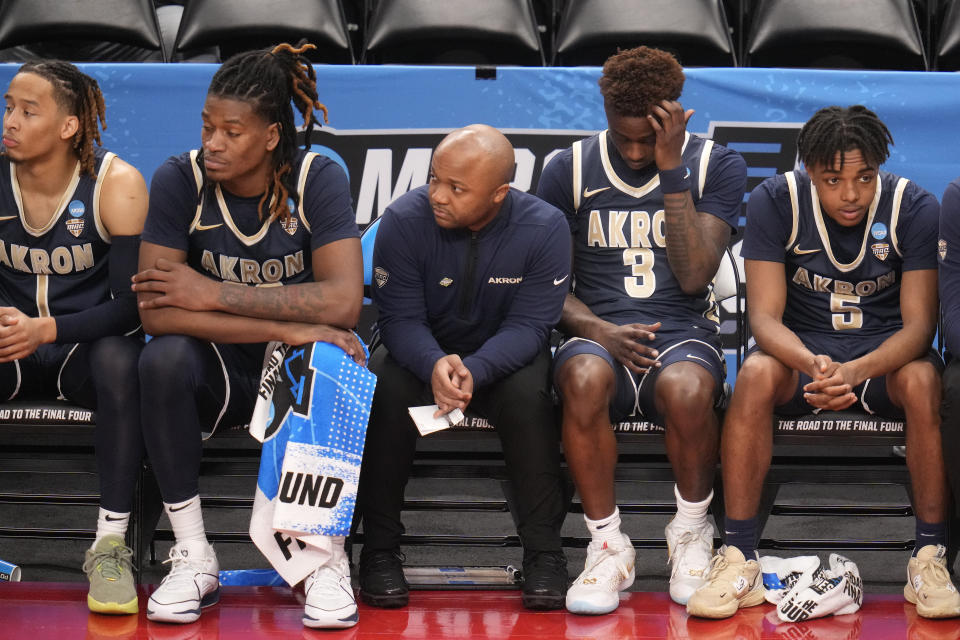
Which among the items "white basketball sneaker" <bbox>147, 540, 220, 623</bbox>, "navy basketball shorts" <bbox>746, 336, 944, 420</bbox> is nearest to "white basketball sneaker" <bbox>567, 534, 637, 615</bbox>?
"navy basketball shorts" <bbox>746, 336, 944, 420</bbox>

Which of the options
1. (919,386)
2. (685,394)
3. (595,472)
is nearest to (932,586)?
(919,386)

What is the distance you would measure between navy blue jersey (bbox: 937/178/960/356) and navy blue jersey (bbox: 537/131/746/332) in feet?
1.91

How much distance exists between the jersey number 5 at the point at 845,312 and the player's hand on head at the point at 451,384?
3.59 feet

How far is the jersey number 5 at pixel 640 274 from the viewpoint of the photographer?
327cm

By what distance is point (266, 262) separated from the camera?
3096 mm

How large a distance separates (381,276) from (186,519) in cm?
83

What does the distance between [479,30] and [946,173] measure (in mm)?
1863

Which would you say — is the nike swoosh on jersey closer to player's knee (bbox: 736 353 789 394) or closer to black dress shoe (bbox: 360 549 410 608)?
player's knee (bbox: 736 353 789 394)


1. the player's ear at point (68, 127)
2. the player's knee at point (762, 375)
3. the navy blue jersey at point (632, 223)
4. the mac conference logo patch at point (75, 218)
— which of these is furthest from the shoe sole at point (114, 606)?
the player's knee at point (762, 375)

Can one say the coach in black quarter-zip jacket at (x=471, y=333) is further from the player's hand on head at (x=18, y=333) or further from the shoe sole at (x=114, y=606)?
the player's hand on head at (x=18, y=333)

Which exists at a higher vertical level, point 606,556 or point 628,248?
point 628,248

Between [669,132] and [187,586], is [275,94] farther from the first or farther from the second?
[187,586]

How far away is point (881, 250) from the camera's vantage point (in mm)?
3158

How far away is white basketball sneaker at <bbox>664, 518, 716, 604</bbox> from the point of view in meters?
2.94
